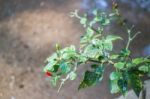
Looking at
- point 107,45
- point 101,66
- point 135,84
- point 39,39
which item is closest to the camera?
point 135,84

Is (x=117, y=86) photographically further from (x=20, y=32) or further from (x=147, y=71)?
(x=20, y=32)

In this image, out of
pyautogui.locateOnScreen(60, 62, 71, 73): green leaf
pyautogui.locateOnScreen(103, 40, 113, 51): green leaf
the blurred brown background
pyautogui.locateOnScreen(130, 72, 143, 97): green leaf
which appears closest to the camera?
pyautogui.locateOnScreen(130, 72, 143, 97): green leaf

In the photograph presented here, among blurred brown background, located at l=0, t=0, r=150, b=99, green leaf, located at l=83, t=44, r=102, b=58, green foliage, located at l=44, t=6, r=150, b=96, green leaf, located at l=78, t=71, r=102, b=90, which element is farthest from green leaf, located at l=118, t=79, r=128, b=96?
blurred brown background, located at l=0, t=0, r=150, b=99

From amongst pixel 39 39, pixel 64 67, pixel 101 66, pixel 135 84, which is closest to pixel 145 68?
pixel 135 84

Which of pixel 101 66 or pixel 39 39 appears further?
pixel 39 39

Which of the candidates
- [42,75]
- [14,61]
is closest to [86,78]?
[42,75]

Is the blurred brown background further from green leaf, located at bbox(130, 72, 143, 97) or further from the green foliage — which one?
green leaf, located at bbox(130, 72, 143, 97)

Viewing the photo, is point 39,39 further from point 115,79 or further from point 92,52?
point 115,79

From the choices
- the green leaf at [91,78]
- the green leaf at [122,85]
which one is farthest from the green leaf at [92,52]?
the green leaf at [122,85]
